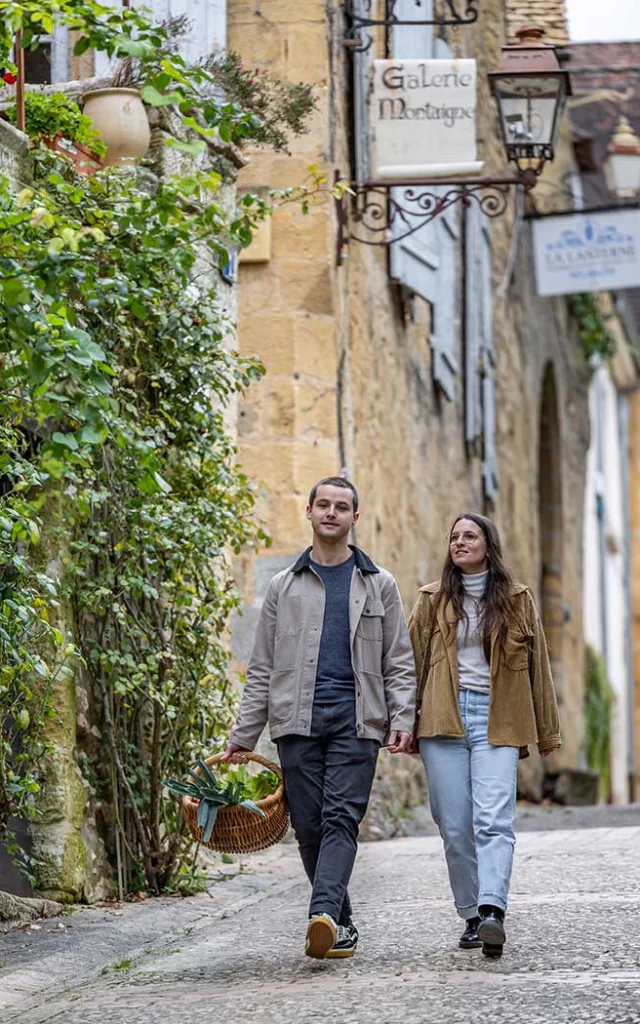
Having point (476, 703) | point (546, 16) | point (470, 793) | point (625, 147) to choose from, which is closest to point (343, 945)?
point (470, 793)

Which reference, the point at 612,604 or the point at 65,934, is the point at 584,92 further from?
the point at 65,934

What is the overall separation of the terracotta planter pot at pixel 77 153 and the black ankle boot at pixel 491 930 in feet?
11.3

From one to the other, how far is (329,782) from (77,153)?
344cm

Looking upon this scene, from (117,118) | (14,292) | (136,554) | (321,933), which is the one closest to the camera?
(14,292)

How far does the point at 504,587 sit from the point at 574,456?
1733 cm

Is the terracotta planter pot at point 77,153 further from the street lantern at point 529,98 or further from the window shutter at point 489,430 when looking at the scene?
the window shutter at point 489,430

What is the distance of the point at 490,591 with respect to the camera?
6078 mm

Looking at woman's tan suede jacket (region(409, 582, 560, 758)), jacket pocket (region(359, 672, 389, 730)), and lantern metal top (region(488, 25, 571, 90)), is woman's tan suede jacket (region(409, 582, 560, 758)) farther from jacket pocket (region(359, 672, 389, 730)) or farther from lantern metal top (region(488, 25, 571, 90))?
lantern metal top (region(488, 25, 571, 90))

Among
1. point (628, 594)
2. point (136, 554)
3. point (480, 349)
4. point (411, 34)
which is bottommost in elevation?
point (136, 554)

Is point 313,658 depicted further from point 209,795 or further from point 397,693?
point 209,795

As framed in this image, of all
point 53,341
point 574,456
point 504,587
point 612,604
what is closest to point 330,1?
point 504,587

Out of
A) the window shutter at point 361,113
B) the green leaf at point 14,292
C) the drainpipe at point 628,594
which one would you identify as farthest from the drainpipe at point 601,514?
the green leaf at point 14,292

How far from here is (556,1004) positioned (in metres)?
4.93

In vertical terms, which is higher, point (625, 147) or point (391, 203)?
point (625, 147)
